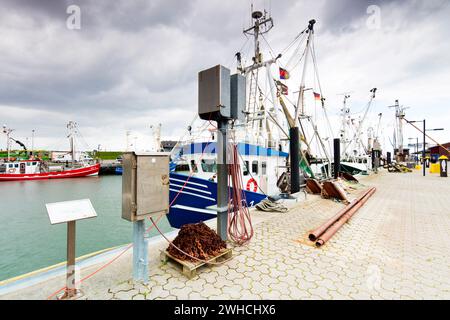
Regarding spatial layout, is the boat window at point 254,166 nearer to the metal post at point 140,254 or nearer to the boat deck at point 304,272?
the boat deck at point 304,272

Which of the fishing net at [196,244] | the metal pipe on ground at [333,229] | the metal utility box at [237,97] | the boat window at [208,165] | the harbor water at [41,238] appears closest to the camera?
the fishing net at [196,244]

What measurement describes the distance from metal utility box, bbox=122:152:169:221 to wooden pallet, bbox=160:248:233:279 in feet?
2.58

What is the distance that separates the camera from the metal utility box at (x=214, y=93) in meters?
3.25

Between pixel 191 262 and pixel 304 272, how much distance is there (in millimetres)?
1674

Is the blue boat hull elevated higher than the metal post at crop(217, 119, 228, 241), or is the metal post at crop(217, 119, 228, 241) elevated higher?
the metal post at crop(217, 119, 228, 241)

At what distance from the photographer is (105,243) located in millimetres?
7449

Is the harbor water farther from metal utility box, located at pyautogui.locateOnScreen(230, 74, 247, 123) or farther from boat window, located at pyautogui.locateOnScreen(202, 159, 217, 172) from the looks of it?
metal utility box, located at pyautogui.locateOnScreen(230, 74, 247, 123)

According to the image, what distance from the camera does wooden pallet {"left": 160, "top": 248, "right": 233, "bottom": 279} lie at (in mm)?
2758

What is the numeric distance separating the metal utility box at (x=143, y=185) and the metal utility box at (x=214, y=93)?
1.14 meters

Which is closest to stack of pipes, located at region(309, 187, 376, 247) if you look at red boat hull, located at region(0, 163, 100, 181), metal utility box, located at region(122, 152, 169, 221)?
metal utility box, located at region(122, 152, 169, 221)

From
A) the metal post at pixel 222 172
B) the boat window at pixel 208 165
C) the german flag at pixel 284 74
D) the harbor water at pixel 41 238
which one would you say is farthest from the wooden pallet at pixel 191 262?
the german flag at pixel 284 74

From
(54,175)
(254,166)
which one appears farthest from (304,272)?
(54,175)
